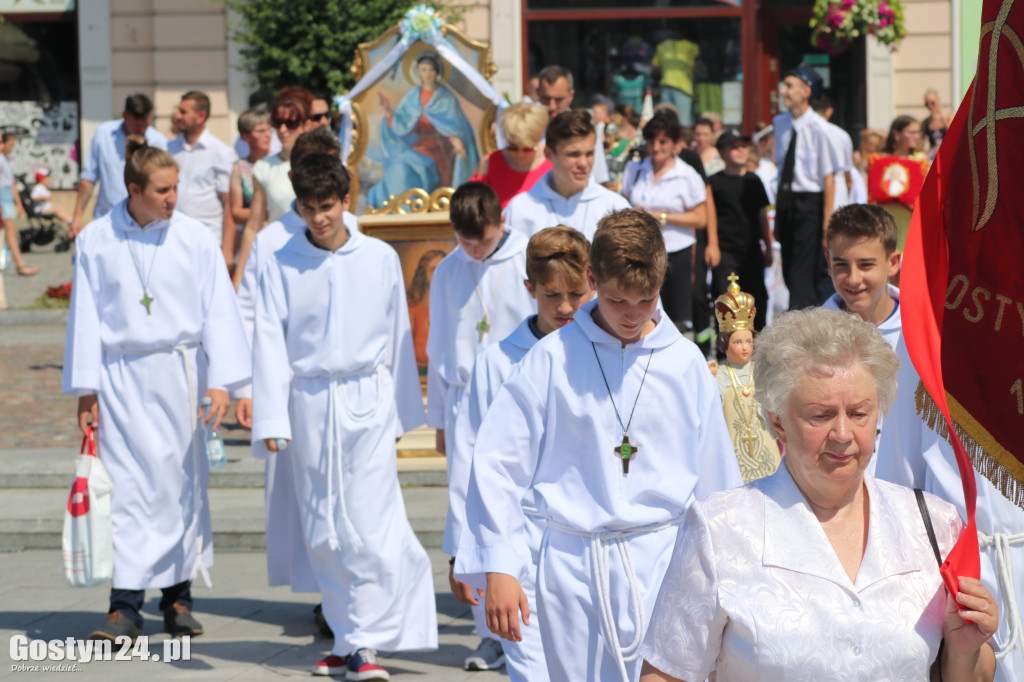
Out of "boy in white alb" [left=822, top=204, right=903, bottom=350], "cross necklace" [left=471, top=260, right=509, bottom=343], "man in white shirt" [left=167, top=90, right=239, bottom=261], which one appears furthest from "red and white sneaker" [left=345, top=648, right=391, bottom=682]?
"man in white shirt" [left=167, top=90, right=239, bottom=261]

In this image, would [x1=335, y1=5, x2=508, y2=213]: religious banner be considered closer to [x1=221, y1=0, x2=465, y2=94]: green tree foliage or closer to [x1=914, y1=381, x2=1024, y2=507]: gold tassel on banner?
[x1=914, y1=381, x2=1024, y2=507]: gold tassel on banner

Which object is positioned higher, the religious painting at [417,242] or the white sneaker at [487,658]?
the religious painting at [417,242]

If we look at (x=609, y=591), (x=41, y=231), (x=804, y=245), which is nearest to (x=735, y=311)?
(x=609, y=591)

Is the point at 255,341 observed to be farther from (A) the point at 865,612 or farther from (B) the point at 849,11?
(B) the point at 849,11

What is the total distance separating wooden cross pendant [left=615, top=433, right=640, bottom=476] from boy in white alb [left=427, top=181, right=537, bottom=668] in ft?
7.99

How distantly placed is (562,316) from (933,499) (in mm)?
2196

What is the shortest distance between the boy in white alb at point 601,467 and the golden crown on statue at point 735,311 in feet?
5.22

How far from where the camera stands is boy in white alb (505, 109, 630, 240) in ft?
23.5

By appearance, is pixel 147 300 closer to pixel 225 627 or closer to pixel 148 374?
pixel 148 374

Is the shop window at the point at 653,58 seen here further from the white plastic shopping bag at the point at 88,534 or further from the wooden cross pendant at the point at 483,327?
the white plastic shopping bag at the point at 88,534

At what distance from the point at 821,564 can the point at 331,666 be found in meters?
3.76

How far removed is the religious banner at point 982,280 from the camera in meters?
2.97

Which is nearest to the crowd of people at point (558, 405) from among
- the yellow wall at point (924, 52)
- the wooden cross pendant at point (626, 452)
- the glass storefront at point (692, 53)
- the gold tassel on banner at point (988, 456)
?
the wooden cross pendant at point (626, 452)

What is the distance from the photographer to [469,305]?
6.63 m
